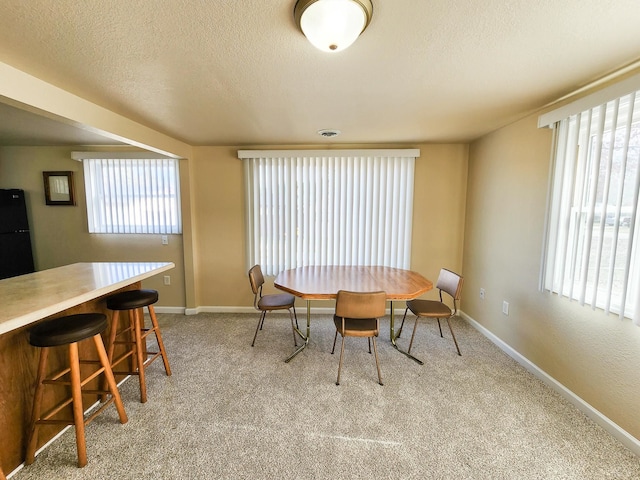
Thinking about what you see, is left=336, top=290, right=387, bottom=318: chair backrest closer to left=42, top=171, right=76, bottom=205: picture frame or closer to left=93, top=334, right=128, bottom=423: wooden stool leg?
left=93, top=334, right=128, bottom=423: wooden stool leg

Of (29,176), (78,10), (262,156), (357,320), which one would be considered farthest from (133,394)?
(29,176)

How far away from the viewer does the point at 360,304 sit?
1.98 m

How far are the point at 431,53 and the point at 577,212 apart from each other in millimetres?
1602

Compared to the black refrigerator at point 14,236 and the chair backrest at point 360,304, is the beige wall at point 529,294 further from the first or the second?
the black refrigerator at point 14,236

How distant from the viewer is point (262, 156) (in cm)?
329

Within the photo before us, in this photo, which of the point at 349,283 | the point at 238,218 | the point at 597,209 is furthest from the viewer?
the point at 238,218

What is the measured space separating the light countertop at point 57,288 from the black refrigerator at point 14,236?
6.28 ft

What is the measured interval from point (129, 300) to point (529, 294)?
335cm

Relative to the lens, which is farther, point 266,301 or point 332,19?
point 266,301

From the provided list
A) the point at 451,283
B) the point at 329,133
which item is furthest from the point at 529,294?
the point at 329,133

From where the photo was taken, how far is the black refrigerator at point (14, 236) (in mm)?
3080

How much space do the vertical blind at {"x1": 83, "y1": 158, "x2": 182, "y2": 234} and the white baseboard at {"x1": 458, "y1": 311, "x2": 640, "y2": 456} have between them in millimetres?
4103

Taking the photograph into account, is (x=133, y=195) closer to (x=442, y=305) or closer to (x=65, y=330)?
(x=65, y=330)

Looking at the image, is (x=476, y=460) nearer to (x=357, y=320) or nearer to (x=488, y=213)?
(x=357, y=320)
